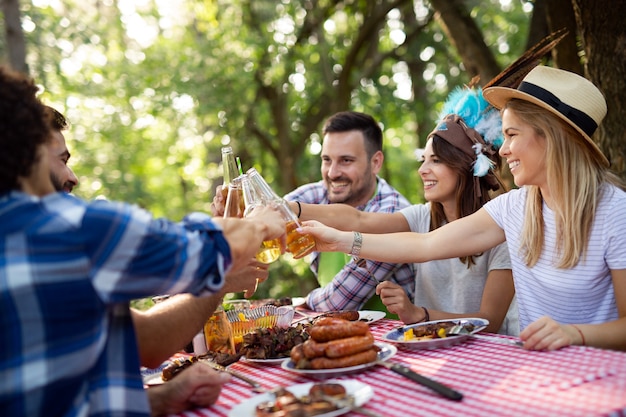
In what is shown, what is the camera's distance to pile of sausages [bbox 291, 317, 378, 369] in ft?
6.84

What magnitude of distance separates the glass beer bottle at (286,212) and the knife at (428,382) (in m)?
0.74

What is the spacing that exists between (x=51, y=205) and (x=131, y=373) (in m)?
0.48

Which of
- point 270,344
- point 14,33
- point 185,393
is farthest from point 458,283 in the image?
point 14,33

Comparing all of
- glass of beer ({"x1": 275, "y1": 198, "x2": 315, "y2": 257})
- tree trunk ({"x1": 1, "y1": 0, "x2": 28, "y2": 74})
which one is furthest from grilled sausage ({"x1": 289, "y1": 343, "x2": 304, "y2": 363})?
tree trunk ({"x1": 1, "y1": 0, "x2": 28, "y2": 74})

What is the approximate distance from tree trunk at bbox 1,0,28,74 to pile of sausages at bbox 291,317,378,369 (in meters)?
7.71

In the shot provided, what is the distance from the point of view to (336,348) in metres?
2.09

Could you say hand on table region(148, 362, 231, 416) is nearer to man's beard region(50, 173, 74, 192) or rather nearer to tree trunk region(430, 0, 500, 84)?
man's beard region(50, 173, 74, 192)

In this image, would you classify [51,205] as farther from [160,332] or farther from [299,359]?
[299,359]

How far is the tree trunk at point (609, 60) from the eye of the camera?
4.20 m

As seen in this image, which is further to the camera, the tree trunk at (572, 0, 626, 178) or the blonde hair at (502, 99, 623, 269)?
the tree trunk at (572, 0, 626, 178)

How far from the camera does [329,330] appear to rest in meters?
2.13

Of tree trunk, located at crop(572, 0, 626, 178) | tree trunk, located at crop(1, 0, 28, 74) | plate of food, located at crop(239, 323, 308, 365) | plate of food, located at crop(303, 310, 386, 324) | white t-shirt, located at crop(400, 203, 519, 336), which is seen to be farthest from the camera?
tree trunk, located at crop(1, 0, 28, 74)

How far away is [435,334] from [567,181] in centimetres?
87

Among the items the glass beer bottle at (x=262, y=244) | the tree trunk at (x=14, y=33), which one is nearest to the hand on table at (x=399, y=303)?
the glass beer bottle at (x=262, y=244)
